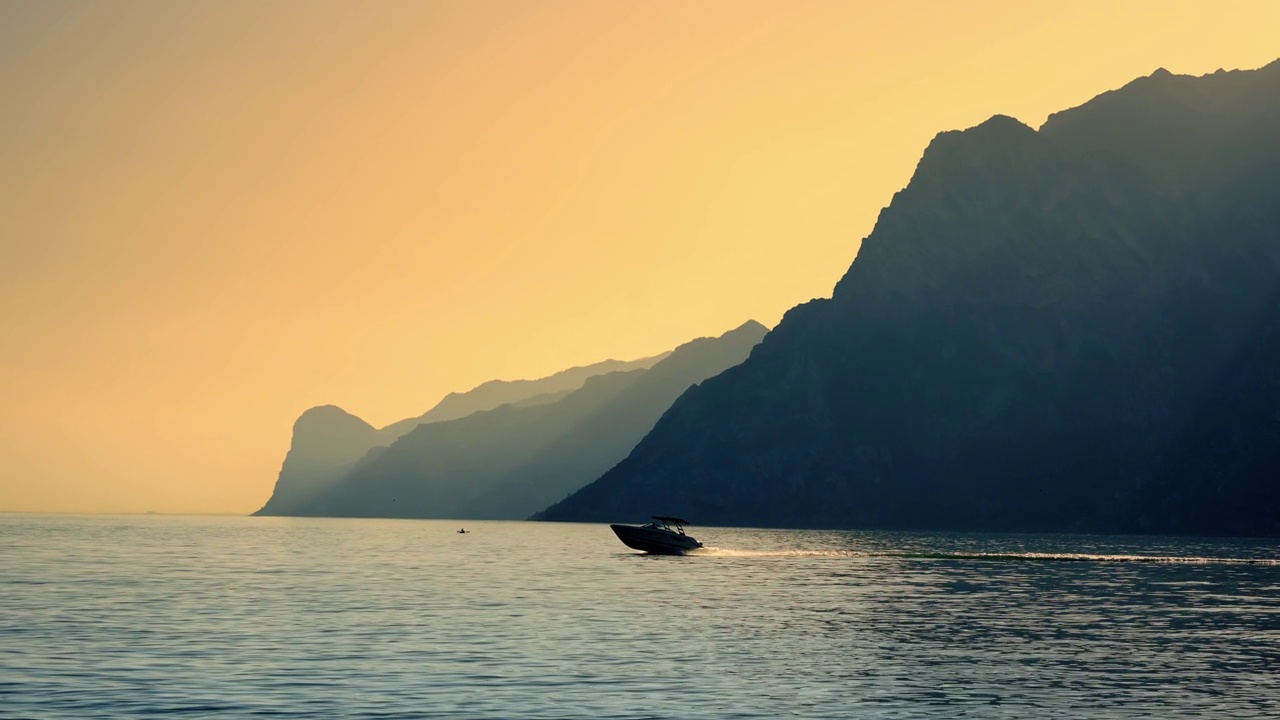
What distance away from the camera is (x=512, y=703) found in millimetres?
42594

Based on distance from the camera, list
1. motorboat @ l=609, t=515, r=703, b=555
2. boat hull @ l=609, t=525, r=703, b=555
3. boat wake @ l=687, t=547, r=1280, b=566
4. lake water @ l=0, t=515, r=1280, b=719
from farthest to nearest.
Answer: boat wake @ l=687, t=547, r=1280, b=566 → boat hull @ l=609, t=525, r=703, b=555 → motorboat @ l=609, t=515, r=703, b=555 → lake water @ l=0, t=515, r=1280, b=719

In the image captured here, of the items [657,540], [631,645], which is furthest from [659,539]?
[631,645]

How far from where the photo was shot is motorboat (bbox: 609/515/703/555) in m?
152

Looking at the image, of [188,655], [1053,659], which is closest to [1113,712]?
[1053,659]

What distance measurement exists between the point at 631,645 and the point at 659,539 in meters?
96.3

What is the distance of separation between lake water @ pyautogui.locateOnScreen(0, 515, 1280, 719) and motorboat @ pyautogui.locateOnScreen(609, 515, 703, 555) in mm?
33887

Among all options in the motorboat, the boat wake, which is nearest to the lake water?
the motorboat

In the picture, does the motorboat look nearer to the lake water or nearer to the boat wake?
the boat wake

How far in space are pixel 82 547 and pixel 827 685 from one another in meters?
158

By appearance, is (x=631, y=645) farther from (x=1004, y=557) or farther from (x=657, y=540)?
(x=1004, y=557)

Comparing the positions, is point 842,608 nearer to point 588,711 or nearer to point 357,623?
point 357,623

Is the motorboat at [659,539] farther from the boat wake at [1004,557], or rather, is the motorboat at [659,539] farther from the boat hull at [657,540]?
the boat wake at [1004,557]

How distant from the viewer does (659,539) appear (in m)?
155

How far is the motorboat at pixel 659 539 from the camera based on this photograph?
15223 cm
